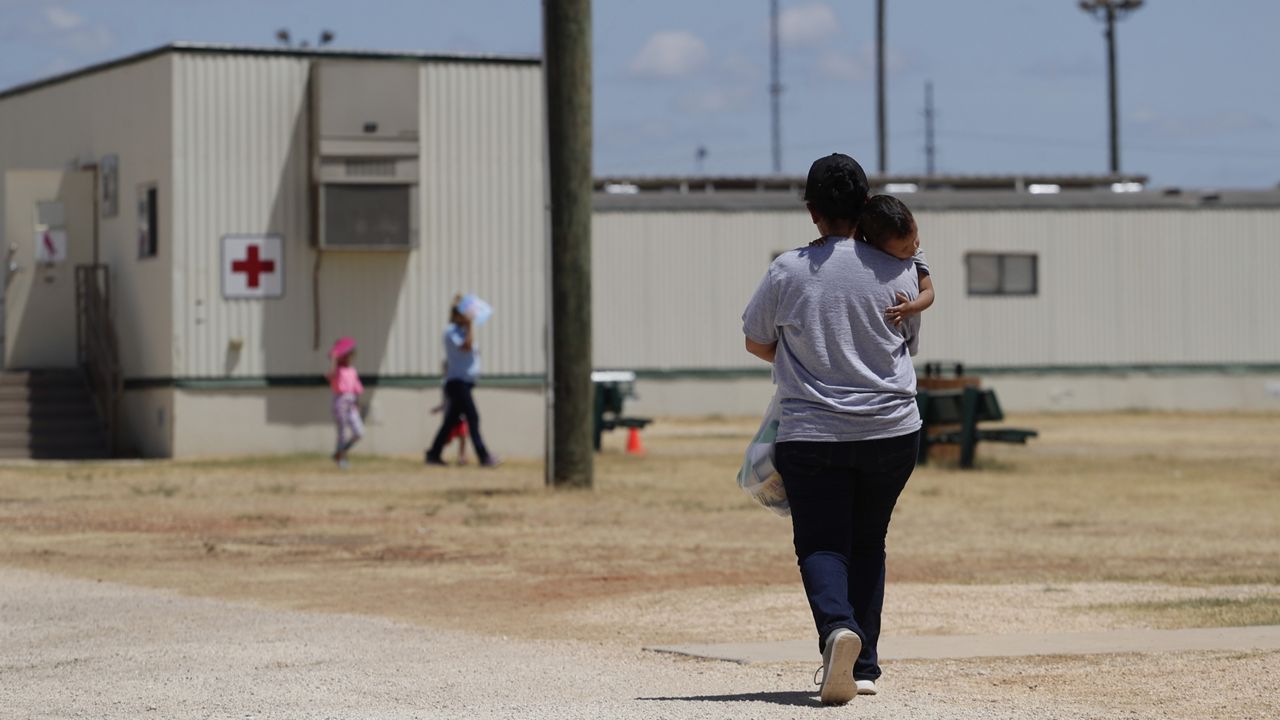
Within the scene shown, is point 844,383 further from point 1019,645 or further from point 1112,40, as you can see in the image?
point 1112,40

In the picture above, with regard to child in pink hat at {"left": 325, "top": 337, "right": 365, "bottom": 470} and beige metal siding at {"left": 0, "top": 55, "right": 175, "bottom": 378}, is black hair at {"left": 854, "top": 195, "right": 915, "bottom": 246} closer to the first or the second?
child in pink hat at {"left": 325, "top": 337, "right": 365, "bottom": 470}

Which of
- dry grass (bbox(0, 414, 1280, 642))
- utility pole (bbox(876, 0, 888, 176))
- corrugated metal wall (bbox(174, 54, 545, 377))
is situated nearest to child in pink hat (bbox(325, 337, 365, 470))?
dry grass (bbox(0, 414, 1280, 642))

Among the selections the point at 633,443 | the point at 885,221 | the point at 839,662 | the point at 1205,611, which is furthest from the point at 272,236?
the point at 839,662

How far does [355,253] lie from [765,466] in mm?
16917

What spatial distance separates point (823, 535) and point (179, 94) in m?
17.3

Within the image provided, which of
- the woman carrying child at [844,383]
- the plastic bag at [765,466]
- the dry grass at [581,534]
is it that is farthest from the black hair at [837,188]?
the dry grass at [581,534]

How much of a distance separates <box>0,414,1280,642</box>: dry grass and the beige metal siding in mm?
2171

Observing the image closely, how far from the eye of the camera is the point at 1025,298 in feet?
117

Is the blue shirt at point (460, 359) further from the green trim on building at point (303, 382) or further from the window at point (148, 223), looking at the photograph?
the window at point (148, 223)

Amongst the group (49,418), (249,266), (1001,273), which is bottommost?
(49,418)

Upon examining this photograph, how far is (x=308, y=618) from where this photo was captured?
969 cm

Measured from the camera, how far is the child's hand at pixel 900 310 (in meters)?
6.70

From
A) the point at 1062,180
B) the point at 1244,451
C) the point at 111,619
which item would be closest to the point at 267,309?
the point at 1244,451

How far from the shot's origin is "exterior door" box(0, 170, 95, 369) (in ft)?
81.1
